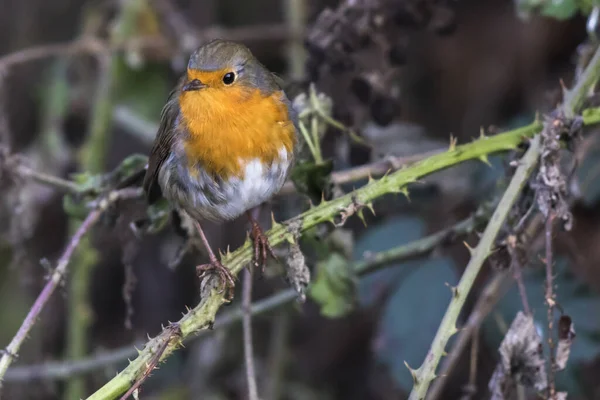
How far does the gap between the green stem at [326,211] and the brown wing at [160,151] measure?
54 cm

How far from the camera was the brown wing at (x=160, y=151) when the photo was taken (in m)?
2.45

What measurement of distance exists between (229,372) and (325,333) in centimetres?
57

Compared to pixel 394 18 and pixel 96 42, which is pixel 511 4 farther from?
pixel 96 42

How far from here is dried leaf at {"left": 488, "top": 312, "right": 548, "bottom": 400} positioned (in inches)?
73.4

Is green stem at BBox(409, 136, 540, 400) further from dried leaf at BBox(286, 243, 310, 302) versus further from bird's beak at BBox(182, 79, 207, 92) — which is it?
bird's beak at BBox(182, 79, 207, 92)

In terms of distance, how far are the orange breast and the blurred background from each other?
0.28m

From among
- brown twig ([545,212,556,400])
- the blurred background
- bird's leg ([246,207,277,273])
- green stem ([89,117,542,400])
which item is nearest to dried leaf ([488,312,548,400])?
brown twig ([545,212,556,400])

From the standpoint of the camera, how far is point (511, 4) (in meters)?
4.12

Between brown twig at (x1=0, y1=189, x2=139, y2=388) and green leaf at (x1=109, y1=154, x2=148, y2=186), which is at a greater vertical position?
green leaf at (x1=109, y1=154, x2=148, y2=186)

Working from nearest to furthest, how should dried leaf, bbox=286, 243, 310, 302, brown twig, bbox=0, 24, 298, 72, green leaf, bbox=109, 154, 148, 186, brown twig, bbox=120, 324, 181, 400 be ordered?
brown twig, bbox=120, 324, 181, 400
dried leaf, bbox=286, 243, 310, 302
green leaf, bbox=109, 154, 148, 186
brown twig, bbox=0, 24, 298, 72

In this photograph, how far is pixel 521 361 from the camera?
1885mm

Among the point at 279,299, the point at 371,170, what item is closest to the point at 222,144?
the point at 371,170

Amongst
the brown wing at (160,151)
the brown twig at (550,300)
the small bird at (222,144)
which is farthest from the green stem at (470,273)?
the brown wing at (160,151)

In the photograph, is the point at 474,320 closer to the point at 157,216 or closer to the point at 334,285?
the point at 334,285
